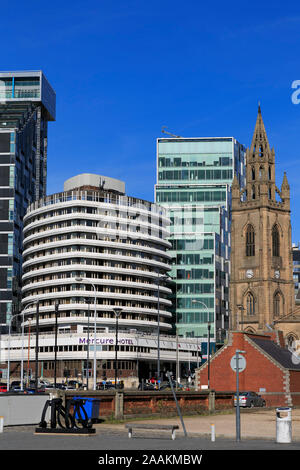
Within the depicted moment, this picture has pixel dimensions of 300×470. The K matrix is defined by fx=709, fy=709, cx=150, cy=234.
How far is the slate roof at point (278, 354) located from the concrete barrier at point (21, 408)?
32183 mm

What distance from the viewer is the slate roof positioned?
61.2 meters

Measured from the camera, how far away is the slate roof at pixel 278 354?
201ft

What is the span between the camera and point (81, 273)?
12744 cm

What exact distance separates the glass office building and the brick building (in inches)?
2557

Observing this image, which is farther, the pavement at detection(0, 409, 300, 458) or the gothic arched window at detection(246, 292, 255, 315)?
the gothic arched window at detection(246, 292, 255, 315)

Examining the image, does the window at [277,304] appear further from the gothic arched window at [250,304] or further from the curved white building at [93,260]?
the curved white building at [93,260]

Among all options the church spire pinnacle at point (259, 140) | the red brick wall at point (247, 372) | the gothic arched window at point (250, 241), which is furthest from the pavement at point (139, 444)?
the church spire pinnacle at point (259, 140)

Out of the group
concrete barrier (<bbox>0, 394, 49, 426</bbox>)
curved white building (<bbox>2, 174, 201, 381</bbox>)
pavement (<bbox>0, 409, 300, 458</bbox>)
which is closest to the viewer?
pavement (<bbox>0, 409, 300, 458</bbox>)

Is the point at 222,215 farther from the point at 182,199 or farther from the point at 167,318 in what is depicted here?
the point at 167,318

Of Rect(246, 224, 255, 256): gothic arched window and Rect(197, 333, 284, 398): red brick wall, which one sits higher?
Rect(246, 224, 255, 256): gothic arched window

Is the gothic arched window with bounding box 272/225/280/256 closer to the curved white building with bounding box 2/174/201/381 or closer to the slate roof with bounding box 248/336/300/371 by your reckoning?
the curved white building with bounding box 2/174/201/381

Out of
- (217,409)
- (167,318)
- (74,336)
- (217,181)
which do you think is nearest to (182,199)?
(217,181)

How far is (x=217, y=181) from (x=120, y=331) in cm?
8059

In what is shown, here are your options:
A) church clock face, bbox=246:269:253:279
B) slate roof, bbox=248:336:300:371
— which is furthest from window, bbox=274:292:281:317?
slate roof, bbox=248:336:300:371
